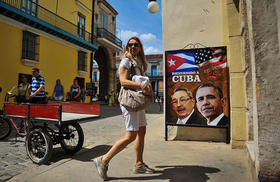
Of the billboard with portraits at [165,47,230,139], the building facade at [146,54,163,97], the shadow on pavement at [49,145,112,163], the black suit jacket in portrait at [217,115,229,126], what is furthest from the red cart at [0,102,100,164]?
the building facade at [146,54,163,97]

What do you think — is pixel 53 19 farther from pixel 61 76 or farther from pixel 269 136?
pixel 269 136

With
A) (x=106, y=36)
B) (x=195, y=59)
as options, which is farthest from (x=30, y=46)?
(x=195, y=59)

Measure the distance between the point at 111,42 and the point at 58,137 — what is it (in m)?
19.1

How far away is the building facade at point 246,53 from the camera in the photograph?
169 cm

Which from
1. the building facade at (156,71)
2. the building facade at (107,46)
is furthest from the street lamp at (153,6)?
the building facade at (156,71)

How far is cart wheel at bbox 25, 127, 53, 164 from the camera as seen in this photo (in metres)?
2.92

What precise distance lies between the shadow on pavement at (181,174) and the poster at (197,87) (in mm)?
1453

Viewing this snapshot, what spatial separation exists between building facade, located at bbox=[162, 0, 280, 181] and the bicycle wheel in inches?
165

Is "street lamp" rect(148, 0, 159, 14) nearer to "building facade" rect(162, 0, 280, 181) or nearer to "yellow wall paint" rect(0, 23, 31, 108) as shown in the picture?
"building facade" rect(162, 0, 280, 181)

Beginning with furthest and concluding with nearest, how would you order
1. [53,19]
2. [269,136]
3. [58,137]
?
1. [53,19]
2. [58,137]
3. [269,136]

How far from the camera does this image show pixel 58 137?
11.0 ft

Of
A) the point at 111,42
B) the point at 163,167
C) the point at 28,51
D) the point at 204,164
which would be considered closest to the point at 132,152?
the point at 163,167

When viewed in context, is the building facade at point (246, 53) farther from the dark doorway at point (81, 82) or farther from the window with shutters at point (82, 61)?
the window with shutters at point (82, 61)

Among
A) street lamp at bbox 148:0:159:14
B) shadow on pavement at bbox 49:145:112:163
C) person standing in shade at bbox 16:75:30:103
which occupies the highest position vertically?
street lamp at bbox 148:0:159:14
